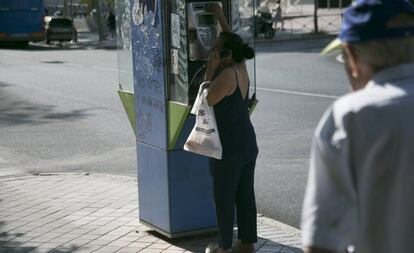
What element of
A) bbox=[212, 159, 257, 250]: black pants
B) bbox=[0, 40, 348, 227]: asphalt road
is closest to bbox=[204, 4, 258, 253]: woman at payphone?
bbox=[212, 159, 257, 250]: black pants

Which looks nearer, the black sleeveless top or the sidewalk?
the black sleeveless top

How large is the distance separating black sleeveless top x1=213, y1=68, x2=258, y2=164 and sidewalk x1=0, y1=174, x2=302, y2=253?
95 cm

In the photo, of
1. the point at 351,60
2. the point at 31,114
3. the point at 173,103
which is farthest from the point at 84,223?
the point at 31,114

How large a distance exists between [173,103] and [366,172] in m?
3.63

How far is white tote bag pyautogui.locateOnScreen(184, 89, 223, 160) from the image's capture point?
503 centimetres

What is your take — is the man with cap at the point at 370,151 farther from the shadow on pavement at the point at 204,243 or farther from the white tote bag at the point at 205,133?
the shadow on pavement at the point at 204,243

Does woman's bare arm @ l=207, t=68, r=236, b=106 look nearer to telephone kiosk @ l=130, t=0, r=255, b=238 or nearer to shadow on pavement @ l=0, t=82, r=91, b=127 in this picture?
telephone kiosk @ l=130, t=0, r=255, b=238

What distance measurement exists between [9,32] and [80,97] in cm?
2186

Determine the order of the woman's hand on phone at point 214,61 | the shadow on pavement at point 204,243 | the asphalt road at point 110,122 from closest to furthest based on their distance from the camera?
the woman's hand on phone at point 214,61 < the shadow on pavement at point 204,243 < the asphalt road at point 110,122

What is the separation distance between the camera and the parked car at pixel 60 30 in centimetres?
4097

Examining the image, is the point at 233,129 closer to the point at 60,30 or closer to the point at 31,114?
the point at 31,114

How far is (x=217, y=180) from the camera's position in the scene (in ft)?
16.9

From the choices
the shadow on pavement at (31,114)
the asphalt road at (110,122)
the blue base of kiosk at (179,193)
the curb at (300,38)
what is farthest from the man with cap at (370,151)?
the curb at (300,38)

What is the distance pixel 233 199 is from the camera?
17.1 ft
